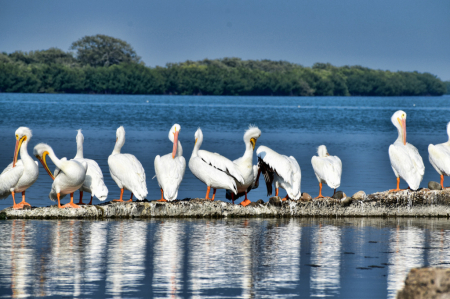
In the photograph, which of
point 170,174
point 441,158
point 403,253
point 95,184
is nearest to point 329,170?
point 441,158

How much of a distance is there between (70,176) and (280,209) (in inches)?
109

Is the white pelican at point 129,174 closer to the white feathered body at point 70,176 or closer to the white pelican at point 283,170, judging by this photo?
the white feathered body at point 70,176

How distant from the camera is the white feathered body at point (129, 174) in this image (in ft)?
29.5

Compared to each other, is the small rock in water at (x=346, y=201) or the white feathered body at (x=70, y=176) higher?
the white feathered body at (x=70, y=176)

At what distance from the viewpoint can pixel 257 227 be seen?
8.37 m

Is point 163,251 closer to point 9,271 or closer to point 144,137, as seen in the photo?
point 9,271

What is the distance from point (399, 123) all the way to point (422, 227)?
Result: 258 centimetres

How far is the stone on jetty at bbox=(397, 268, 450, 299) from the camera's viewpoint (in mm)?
4258

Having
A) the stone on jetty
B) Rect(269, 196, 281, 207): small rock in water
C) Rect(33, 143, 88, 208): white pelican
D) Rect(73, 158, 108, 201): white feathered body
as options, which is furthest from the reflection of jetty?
the stone on jetty

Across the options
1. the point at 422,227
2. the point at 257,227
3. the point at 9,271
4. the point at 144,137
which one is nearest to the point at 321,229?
the point at 257,227

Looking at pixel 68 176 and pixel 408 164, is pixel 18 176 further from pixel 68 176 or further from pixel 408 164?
pixel 408 164

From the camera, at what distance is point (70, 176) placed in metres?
8.41

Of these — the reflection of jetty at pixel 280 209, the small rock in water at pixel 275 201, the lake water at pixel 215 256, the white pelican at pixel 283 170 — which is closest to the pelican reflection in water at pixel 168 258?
the lake water at pixel 215 256

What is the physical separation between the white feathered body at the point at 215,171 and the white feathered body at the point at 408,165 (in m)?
2.30
